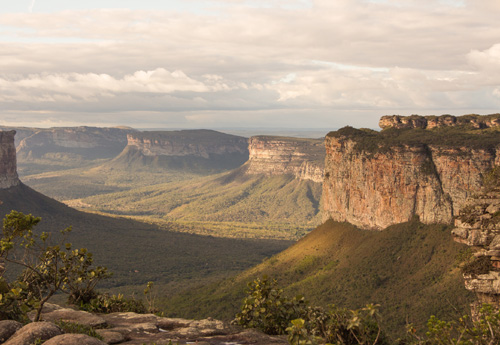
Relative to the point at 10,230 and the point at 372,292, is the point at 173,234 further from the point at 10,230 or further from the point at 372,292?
the point at 10,230

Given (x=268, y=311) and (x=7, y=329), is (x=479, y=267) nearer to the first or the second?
(x=268, y=311)

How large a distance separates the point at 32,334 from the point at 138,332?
6846 millimetres

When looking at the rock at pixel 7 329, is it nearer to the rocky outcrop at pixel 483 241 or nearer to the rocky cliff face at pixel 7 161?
the rocky outcrop at pixel 483 241

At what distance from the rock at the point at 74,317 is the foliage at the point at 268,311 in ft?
24.9

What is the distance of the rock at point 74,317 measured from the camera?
25.4 m

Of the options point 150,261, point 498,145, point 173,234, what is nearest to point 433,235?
point 498,145

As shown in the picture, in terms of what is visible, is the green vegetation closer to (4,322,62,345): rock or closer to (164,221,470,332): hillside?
(164,221,470,332): hillside

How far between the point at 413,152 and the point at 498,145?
11584 mm

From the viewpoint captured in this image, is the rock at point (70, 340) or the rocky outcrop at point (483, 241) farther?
the rocky outcrop at point (483, 241)

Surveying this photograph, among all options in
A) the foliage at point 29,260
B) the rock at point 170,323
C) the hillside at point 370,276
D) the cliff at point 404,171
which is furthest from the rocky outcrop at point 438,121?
the foliage at point 29,260

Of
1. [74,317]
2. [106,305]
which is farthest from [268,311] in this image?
[106,305]

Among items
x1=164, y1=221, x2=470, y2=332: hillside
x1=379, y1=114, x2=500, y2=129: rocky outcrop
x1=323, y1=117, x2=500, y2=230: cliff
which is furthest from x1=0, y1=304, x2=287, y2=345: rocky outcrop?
x1=379, y1=114, x2=500, y2=129: rocky outcrop

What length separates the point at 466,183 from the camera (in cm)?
6675

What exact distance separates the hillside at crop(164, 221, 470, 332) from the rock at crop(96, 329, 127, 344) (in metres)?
39.3
